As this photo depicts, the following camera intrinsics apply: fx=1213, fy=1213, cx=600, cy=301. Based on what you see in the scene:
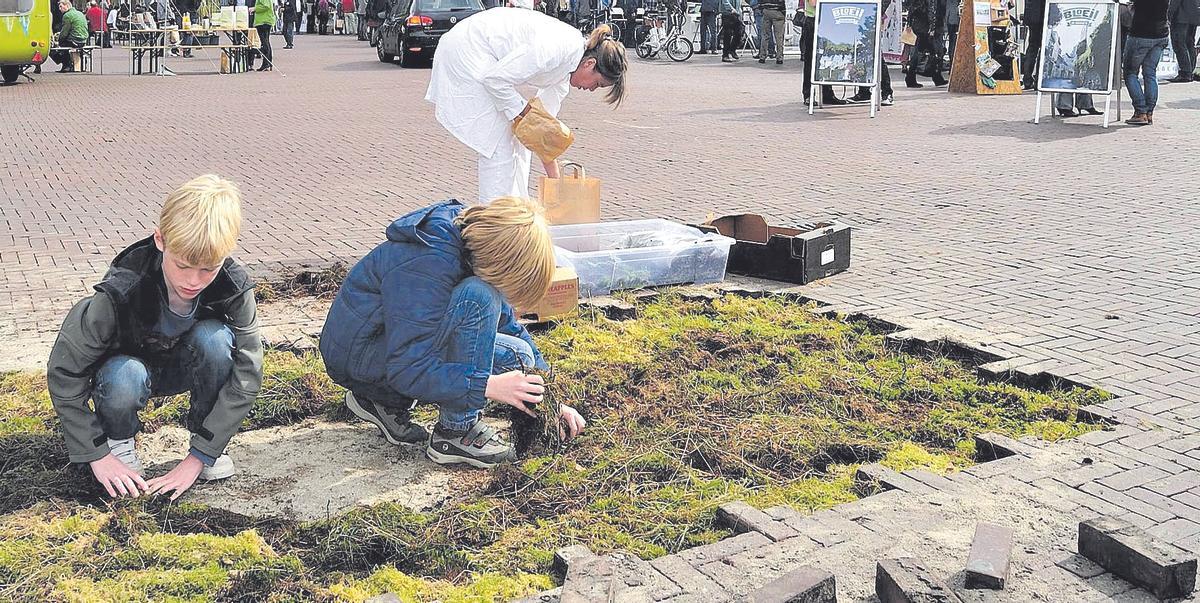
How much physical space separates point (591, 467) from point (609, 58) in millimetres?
2681

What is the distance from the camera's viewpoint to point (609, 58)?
615 cm

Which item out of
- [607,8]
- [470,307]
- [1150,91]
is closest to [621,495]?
[470,307]

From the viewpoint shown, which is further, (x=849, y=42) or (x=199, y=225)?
(x=849, y=42)

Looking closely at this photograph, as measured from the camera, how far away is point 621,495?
3924 mm

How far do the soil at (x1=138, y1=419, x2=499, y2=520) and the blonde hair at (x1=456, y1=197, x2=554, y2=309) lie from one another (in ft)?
2.28

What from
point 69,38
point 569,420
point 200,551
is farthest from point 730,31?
point 200,551

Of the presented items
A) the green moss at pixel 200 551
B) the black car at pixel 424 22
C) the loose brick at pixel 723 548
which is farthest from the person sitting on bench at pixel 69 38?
the loose brick at pixel 723 548

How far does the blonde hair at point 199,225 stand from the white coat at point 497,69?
2743 mm

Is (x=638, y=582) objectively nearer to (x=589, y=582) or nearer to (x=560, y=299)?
(x=589, y=582)

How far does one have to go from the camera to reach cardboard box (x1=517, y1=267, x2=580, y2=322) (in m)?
5.79

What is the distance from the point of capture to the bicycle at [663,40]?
87.8ft

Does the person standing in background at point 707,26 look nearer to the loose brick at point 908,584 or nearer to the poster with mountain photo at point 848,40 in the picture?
the poster with mountain photo at point 848,40

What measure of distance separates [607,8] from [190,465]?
2981 centimetres

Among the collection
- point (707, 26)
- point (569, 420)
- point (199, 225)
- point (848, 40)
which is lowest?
point (569, 420)
